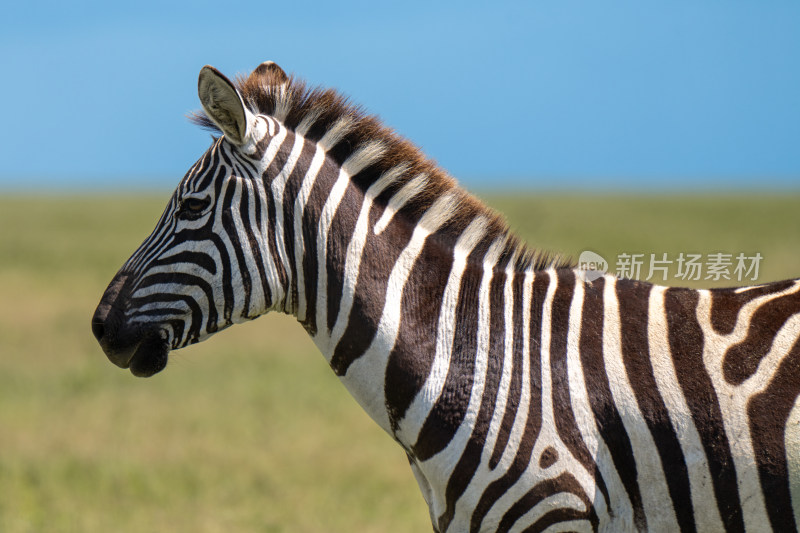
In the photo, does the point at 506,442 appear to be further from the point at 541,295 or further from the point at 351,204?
the point at 351,204

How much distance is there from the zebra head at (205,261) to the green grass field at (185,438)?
1.86ft

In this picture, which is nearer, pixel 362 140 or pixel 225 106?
pixel 225 106

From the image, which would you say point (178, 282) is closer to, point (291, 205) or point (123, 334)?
point (123, 334)

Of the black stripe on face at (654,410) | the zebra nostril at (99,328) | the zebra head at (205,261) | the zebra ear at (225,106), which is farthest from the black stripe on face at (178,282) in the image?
the black stripe on face at (654,410)

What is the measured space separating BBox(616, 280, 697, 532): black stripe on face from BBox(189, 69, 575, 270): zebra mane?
466mm

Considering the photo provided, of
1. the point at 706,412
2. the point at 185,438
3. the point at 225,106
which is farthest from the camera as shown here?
the point at 185,438

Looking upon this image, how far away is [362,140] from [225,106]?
582 millimetres

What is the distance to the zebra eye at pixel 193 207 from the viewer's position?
3029mm

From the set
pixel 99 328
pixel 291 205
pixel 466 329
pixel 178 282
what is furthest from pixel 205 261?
pixel 466 329

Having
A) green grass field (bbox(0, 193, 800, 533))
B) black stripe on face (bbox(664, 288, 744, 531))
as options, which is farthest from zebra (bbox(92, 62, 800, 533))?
green grass field (bbox(0, 193, 800, 533))

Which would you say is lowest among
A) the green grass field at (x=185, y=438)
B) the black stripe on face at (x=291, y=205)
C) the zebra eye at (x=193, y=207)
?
the green grass field at (x=185, y=438)

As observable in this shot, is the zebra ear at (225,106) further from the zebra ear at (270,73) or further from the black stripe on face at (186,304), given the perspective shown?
the black stripe on face at (186,304)

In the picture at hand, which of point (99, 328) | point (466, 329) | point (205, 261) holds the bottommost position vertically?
point (99, 328)

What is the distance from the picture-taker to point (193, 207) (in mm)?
3037
